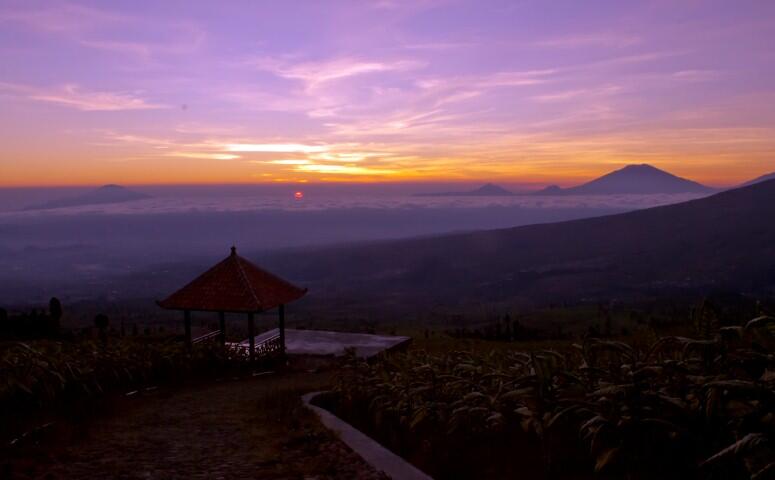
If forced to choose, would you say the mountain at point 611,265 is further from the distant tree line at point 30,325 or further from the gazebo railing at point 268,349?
the distant tree line at point 30,325

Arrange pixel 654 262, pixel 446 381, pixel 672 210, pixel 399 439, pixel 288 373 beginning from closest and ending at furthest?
pixel 399 439, pixel 446 381, pixel 288 373, pixel 654 262, pixel 672 210

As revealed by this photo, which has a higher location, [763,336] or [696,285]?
[763,336]

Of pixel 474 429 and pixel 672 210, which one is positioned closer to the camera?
pixel 474 429

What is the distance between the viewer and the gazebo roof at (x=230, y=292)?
62.3 feet

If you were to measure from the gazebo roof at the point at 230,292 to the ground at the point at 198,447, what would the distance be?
7.90 m

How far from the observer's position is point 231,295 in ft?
63.2

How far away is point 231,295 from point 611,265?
149 meters

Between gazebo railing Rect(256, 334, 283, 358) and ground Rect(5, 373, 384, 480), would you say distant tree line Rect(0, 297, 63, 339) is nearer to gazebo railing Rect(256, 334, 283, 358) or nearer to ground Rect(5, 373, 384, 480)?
gazebo railing Rect(256, 334, 283, 358)

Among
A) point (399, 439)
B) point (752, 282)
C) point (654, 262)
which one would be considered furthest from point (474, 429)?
point (654, 262)

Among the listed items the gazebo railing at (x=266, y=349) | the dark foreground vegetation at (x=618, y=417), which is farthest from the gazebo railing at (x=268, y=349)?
the dark foreground vegetation at (x=618, y=417)

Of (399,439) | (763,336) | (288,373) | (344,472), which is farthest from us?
(288,373)

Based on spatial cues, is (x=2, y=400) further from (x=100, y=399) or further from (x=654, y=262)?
(x=654, y=262)

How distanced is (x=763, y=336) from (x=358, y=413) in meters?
5.20

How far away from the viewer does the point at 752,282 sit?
395 ft
